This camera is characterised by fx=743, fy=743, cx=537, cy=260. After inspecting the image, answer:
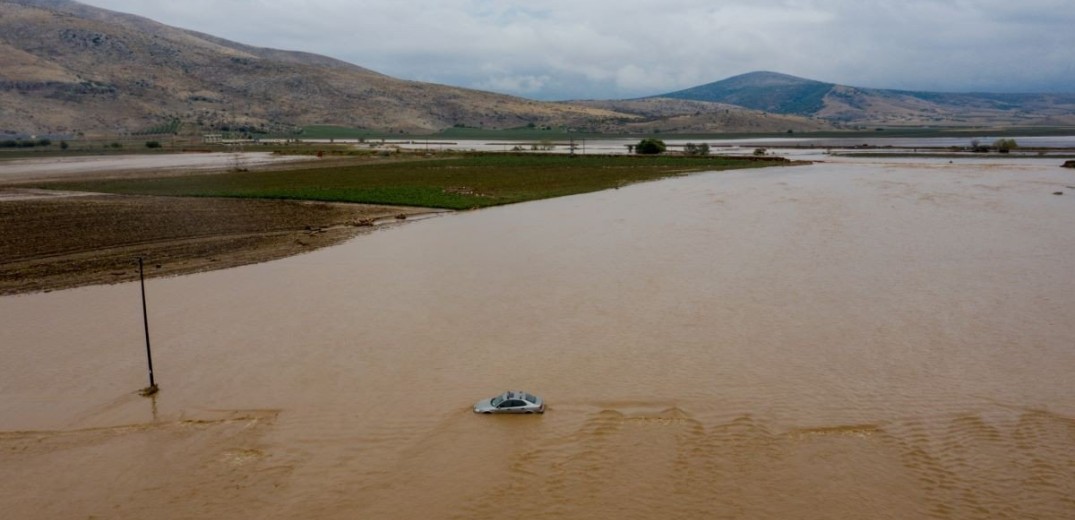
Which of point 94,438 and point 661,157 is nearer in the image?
point 94,438

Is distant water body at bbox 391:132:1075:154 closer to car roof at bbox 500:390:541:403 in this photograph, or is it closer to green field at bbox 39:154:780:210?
green field at bbox 39:154:780:210

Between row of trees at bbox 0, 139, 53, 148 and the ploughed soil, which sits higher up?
row of trees at bbox 0, 139, 53, 148

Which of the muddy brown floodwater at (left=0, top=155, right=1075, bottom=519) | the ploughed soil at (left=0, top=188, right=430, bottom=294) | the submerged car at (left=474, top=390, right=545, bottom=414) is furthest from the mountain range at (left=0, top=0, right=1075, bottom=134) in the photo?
the submerged car at (left=474, top=390, right=545, bottom=414)

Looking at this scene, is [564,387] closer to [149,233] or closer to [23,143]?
[149,233]

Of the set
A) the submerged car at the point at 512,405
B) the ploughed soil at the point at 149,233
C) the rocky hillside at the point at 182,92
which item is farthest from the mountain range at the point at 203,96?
the submerged car at the point at 512,405

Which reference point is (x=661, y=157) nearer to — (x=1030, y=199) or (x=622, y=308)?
(x=1030, y=199)

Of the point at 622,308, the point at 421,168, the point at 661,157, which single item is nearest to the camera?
the point at 622,308

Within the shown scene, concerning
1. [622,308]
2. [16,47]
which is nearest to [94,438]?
[622,308]
